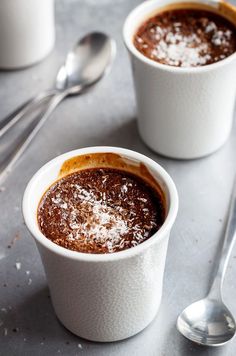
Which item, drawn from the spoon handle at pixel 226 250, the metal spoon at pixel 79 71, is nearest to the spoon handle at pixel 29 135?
the metal spoon at pixel 79 71

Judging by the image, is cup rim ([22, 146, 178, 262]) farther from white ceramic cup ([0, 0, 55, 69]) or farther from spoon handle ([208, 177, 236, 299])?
white ceramic cup ([0, 0, 55, 69])

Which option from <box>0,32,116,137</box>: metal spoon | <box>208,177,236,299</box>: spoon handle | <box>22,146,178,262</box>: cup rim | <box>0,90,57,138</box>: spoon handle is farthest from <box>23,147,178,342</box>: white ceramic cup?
<box>0,32,116,137</box>: metal spoon

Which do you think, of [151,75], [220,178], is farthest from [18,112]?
[220,178]

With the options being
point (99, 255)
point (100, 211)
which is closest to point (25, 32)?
point (100, 211)

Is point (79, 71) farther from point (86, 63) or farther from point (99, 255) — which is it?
point (99, 255)

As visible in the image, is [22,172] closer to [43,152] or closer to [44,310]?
[43,152]

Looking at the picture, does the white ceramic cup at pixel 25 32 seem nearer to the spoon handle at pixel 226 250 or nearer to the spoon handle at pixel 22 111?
the spoon handle at pixel 22 111
